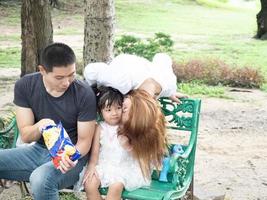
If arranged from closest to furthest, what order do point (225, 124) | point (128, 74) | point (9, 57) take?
1. point (128, 74)
2. point (225, 124)
3. point (9, 57)

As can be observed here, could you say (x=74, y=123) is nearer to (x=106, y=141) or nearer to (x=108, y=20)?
(x=106, y=141)

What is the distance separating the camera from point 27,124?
11.4 ft

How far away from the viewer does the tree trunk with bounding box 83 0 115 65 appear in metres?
4.75

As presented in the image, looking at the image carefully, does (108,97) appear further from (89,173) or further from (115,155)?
(89,173)

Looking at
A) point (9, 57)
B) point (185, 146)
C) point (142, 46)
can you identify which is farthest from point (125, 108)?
point (9, 57)

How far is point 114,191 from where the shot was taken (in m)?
3.33

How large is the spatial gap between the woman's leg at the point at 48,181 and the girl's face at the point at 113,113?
38 cm

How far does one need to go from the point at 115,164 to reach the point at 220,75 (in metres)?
7.49

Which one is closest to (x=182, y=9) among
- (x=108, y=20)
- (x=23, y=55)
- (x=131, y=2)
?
(x=131, y=2)

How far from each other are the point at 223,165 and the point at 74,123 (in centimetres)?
259

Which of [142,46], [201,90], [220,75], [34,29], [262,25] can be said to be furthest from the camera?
[262,25]

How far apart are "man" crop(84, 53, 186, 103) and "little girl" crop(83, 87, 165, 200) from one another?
0.23 ft

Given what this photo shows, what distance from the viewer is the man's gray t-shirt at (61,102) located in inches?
135

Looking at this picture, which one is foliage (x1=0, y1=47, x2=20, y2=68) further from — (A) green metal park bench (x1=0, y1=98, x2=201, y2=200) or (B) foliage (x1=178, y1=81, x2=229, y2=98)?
(A) green metal park bench (x1=0, y1=98, x2=201, y2=200)
